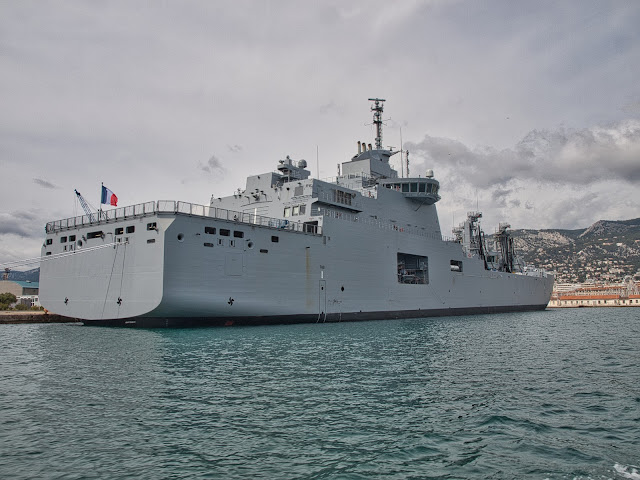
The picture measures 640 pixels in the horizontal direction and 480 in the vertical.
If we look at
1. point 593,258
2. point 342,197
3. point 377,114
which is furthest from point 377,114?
point 593,258

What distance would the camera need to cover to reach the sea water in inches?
234

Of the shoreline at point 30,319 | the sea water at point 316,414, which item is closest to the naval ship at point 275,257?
the shoreline at point 30,319

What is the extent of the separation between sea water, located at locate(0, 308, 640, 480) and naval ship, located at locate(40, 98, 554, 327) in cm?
721

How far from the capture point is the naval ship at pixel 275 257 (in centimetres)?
2233

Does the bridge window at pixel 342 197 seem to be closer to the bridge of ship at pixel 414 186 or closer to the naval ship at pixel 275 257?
the naval ship at pixel 275 257

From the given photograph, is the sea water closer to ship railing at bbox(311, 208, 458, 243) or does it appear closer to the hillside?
ship railing at bbox(311, 208, 458, 243)

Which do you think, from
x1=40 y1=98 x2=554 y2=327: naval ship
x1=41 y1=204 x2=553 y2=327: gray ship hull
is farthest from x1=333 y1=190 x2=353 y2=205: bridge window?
x1=41 y1=204 x2=553 y2=327: gray ship hull

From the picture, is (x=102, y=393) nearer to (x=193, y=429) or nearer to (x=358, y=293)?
(x=193, y=429)

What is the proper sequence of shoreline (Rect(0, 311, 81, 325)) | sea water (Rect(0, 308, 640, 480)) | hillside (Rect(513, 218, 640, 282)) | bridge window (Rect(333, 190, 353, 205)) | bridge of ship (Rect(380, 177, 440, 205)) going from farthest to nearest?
hillside (Rect(513, 218, 640, 282))
bridge of ship (Rect(380, 177, 440, 205))
bridge window (Rect(333, 190, 353, 205))
shoreline (Rect(0, 311, 81, 325))
sea water (Rect(0, 308, 640, 480))

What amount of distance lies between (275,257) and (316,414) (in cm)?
1784

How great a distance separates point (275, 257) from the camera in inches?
1009

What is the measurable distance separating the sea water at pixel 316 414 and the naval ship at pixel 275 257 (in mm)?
7214

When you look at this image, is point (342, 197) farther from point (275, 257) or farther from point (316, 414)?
point (316, 414)

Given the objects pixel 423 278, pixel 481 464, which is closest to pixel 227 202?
pixel 423 278
